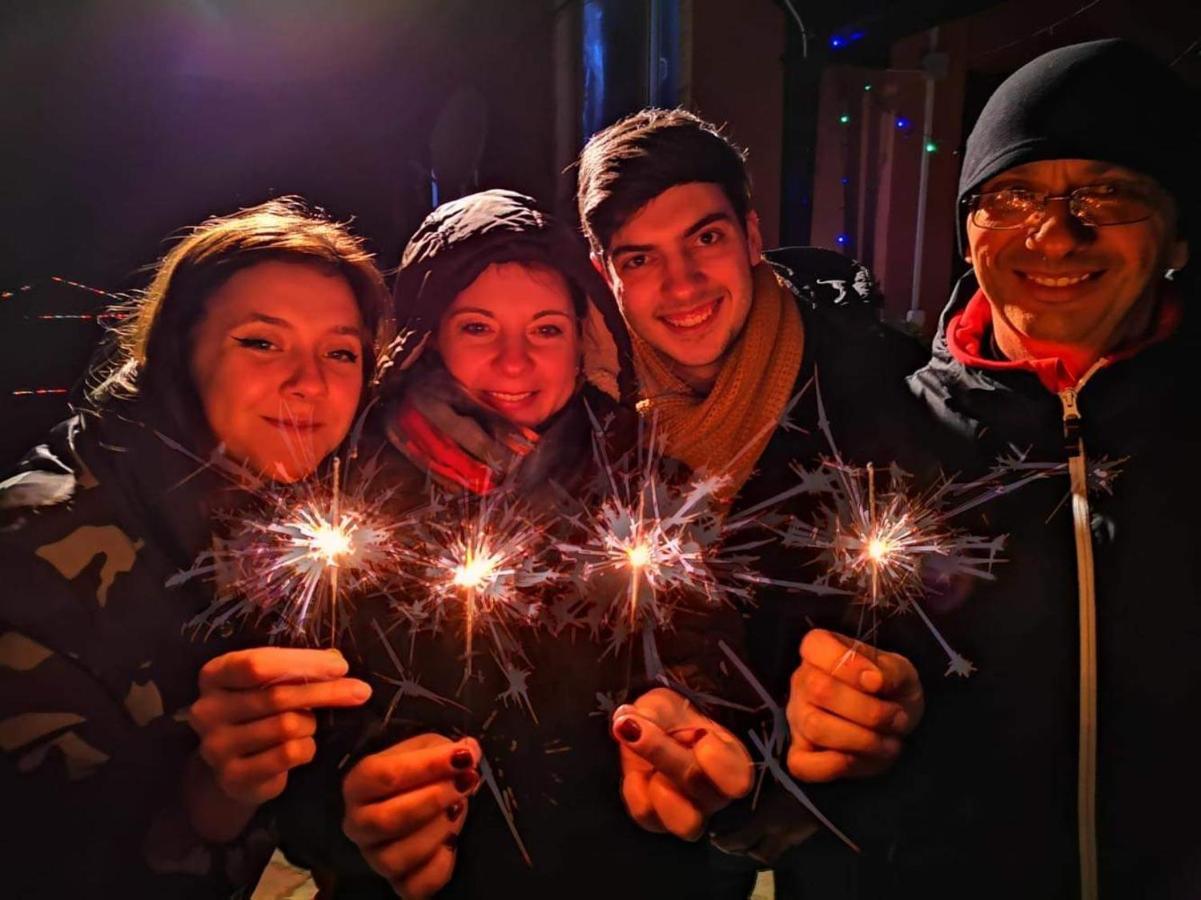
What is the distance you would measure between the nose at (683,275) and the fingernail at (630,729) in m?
0.57

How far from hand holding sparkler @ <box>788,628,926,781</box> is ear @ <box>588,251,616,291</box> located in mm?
554

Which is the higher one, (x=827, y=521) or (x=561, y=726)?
(x=827, y=521)

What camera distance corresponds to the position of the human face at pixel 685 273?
1093 mm

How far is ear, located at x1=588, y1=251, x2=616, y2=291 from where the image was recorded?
3.66 feet

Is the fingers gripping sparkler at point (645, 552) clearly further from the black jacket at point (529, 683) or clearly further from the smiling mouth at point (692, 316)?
the smiling mouth at point (692, 316)

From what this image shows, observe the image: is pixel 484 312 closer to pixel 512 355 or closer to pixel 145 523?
pixel 512 355

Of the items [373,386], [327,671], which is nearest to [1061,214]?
[373,386]

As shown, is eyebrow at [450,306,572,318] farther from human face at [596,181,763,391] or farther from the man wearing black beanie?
the man wearing black beanie

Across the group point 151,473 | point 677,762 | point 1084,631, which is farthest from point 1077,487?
point 151,473

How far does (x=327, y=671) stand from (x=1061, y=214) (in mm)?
1112

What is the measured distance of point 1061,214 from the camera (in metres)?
1.06

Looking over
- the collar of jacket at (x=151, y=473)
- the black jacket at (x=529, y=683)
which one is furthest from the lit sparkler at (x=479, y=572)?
the collar of jacket at (x=151, y=473)

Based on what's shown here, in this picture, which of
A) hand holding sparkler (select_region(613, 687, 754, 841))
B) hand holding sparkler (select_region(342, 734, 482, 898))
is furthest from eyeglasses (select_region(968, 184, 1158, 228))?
hand holding sparkler (select_region(342, 734, 482, 898))

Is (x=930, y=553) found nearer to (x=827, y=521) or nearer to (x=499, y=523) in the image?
(x=827, y=521)
